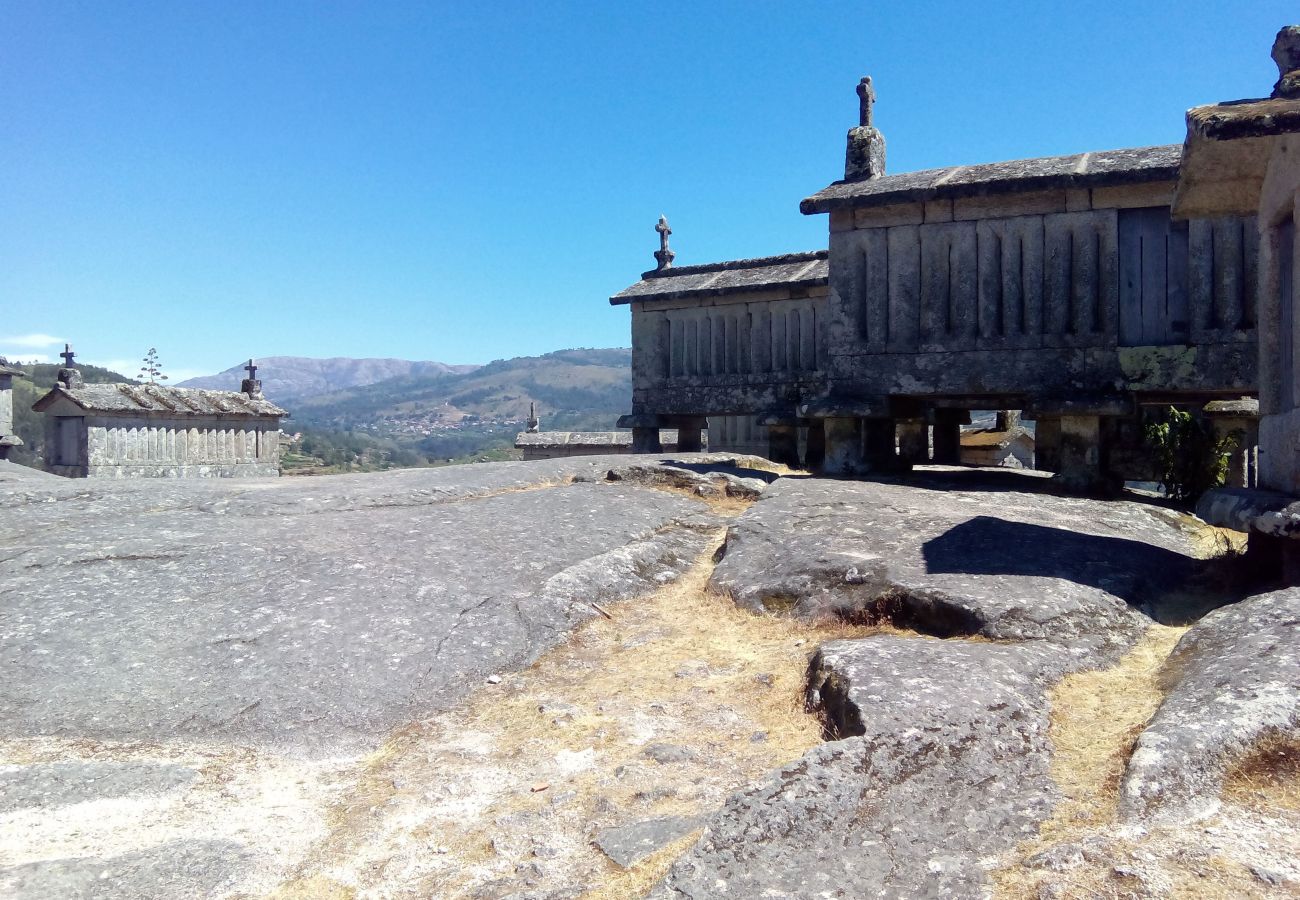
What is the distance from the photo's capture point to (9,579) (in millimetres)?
4996

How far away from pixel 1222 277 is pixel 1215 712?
6919 millimetres

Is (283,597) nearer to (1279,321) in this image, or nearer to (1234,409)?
(1279,321)

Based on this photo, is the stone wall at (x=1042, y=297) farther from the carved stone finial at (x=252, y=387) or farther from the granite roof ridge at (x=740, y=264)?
the carved stone finial at (x=252, y=387)

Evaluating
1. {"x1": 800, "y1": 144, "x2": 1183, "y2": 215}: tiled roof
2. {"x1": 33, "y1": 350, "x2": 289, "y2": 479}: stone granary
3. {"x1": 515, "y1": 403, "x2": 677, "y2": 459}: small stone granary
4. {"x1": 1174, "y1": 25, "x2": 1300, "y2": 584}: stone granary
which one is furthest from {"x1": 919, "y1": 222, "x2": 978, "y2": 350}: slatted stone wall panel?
{"x1": 33, "y1": 350, "x2": 289, "y2": 479}: stone granary

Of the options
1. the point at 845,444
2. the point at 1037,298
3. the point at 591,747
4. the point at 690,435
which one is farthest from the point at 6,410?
the point at 591,747

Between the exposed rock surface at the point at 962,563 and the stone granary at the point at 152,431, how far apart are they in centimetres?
2159

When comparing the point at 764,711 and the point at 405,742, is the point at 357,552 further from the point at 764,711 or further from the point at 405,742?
the point at 764,711

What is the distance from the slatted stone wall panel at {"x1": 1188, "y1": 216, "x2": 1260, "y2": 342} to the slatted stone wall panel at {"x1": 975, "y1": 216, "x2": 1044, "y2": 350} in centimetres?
138

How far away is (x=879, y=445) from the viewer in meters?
10.2

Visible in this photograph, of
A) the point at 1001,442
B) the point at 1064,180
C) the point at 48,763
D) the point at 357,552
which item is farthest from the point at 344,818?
the point at 1001,442

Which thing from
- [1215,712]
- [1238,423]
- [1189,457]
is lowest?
[1215,712]

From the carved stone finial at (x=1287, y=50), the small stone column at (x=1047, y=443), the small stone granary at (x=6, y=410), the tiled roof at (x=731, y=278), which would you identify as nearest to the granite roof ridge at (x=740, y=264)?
the tiled roof at (x=731, y=278)

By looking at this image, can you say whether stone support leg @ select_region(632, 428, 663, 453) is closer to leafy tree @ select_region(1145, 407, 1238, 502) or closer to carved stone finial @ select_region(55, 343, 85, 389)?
leafy tree @ select_region(1145, 407, 1238, 502)

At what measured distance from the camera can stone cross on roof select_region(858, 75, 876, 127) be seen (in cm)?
1098
